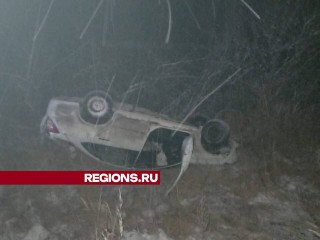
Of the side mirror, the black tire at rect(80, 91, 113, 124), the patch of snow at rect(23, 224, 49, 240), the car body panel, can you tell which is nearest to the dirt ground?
the patch of snow at rect(23, 224, 49, 240)

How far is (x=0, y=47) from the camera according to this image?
8727 mm

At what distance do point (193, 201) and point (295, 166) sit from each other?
213 centimetres

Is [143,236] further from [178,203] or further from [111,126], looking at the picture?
[111,126]

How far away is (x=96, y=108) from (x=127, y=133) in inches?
24.0

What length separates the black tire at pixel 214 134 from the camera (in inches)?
262

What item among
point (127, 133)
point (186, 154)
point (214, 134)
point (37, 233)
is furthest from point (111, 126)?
point (37, 233)

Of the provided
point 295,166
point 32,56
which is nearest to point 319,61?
point 295,166

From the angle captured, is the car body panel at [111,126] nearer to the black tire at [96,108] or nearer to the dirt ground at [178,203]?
the black tire at [96,108]

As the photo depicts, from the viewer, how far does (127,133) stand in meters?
6.37

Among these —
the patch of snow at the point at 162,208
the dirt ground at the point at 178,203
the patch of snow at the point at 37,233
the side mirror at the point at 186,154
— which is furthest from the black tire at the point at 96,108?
the patch of snow at the point at 37,233

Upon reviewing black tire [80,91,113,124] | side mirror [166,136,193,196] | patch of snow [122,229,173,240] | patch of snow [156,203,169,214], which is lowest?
patch of snow [122,229,173,240]

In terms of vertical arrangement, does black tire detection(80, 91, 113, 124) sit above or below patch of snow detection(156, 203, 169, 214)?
above

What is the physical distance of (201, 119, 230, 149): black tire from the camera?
262 inches

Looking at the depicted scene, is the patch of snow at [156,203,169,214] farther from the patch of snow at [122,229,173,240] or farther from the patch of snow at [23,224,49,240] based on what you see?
the patch of snow at [23,224,49,240]
